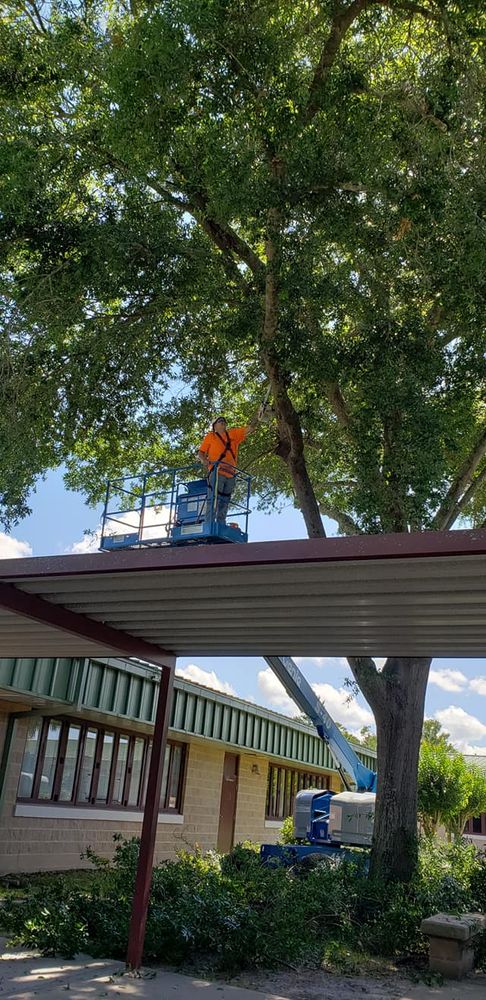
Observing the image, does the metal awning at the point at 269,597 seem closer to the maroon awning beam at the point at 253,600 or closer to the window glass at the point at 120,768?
the maroon awning beam at the point at 253,600

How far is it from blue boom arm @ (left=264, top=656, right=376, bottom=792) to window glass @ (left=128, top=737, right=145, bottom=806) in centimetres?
445

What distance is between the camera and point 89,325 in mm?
14367

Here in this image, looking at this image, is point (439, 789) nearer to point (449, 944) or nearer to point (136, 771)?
point (136, 771)

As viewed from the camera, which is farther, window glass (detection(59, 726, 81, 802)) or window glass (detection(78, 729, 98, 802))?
window glass (detection(78, 729, 98, 802))

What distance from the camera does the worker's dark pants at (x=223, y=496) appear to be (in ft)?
37.0

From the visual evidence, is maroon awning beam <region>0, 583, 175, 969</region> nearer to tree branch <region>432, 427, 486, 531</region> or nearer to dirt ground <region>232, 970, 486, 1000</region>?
dirt ground <region>232, 970, 486, 1000</region>

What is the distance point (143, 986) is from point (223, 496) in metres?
6.18

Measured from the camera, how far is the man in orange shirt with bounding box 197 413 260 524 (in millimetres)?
11453

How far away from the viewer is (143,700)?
16.9m

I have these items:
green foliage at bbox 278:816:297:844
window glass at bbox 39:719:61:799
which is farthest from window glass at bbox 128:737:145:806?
green foliage at bbox 278:816:297:844

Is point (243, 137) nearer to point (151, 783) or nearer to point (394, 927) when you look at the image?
point (151, 783)

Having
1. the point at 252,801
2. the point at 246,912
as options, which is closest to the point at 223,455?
the point at 246,912

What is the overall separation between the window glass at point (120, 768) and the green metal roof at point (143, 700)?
1529 millimetres

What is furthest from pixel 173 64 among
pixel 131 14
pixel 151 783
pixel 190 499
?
pixel 151 783
